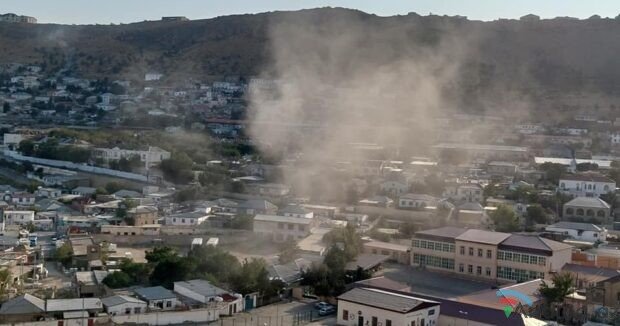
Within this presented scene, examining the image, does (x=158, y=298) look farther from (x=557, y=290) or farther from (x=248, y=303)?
(x=557, y=290)

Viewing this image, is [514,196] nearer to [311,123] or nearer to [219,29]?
[311,123]

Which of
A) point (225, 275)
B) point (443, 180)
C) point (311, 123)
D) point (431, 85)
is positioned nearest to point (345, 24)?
point (431, 85)

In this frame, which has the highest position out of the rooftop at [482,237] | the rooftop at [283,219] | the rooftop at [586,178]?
the rooftop at [586,178]

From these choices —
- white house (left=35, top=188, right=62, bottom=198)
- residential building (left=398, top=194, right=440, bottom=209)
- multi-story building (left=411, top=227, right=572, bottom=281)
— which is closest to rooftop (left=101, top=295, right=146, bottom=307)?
multi-story building (left=411, top=227, right=572, bottom=281)

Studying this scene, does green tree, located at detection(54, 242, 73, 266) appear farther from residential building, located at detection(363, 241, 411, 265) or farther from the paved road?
the paved road

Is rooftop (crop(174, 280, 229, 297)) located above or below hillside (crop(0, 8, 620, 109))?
below

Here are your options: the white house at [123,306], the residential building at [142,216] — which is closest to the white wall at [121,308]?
the white house at [123,306]

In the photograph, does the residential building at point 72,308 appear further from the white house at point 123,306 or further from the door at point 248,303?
the door at point 248,303
